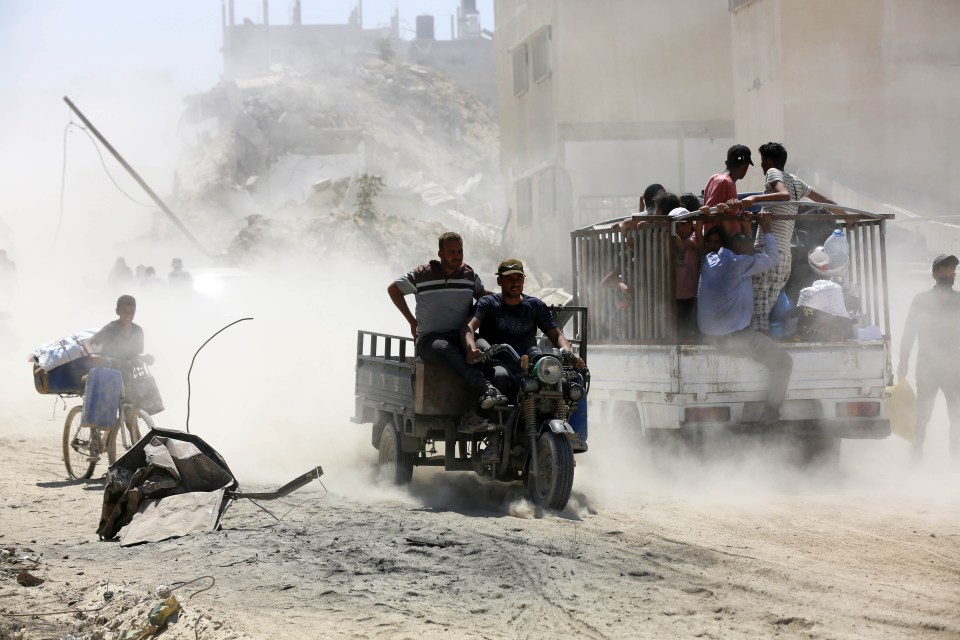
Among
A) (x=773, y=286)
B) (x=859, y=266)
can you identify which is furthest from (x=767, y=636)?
(x=859, y=266)

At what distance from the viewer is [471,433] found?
10336 millimetres

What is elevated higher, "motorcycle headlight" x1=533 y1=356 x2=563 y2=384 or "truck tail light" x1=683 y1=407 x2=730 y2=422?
"motorcycle headlight" x1=533 y1=356 x2=563 y2=384

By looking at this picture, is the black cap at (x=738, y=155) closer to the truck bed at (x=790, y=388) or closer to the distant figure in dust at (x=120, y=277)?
the truck bed at (x=790, y=388)

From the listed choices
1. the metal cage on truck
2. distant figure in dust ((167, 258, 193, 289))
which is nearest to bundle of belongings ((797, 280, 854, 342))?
the metal cage on truck

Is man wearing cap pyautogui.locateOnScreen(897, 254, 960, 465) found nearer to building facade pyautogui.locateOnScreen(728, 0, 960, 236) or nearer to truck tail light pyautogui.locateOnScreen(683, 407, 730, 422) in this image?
truck tail light pyautogui.locateOnScreen(683, 407, 730, 422)

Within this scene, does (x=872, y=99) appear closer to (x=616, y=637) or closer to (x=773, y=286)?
(x=773, y=286)

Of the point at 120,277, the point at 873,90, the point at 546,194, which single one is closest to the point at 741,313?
the point at 873,90

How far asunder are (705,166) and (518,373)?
26.1m

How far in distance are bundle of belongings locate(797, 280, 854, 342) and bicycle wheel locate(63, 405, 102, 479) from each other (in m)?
7.10

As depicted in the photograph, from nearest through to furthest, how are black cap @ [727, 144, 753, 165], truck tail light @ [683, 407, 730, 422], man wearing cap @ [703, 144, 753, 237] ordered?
truck tail light @ [683, 407, 730, 422]
man wearing cap @ [703, 144, 753, 237]
black cap @ [727, 144, 753, 165]

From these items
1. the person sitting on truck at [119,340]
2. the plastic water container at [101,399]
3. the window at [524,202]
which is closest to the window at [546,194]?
the window at [524,202]

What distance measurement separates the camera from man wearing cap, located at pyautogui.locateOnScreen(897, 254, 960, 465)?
12305 millimetres

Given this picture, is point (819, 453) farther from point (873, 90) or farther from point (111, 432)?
point (873, 90)

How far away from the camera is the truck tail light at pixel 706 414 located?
11094 millimetres
